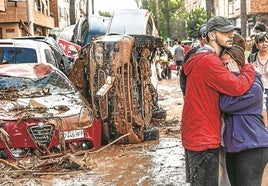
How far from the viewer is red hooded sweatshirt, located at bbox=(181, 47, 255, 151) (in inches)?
135

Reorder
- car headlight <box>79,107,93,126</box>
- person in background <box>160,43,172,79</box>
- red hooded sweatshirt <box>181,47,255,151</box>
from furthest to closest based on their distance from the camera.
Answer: person in background <box>160,43,172,79</box>, car headlight <box>79,107,93,126</box>, red hooded sweatshirt <box>181,47,255,151</box>

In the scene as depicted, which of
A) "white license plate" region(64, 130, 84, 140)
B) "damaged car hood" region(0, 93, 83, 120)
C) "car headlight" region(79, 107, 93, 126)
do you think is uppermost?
"damaged car hood" region(0, 93, 83, 120)

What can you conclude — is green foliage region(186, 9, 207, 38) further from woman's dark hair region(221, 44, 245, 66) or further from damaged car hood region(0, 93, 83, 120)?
woman's dark hair region(221, 44, 245, 66)

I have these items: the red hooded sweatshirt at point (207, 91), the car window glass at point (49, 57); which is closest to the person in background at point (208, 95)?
the red hooded sweatshirt at point (207, 91)

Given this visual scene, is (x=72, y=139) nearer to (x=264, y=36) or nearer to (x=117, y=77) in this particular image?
(x=117, y=77)

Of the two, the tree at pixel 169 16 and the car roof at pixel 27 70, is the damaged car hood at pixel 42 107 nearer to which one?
the car roof at pixel 27 70

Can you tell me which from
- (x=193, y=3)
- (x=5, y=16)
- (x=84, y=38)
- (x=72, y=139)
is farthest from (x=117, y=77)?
(x=193, y=3)

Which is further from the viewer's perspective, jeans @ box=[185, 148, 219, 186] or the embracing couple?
jeans @ box=[185, 148, 219, 186]

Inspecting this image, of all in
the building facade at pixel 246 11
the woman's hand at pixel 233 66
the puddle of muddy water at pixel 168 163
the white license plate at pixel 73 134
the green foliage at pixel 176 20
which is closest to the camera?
the woman's hand at pixel 233 66

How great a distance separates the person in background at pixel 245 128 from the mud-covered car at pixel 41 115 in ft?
12.8

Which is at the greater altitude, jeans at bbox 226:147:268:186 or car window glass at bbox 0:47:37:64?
car window glass at bbox 0:47:37:64

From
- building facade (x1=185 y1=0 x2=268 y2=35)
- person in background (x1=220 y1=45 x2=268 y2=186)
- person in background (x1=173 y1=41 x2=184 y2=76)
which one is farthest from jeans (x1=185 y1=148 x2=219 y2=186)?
building facade (x1=185 y1=0 x2=268 y2=35)

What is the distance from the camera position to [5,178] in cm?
634

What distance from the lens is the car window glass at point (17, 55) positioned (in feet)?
34.6
